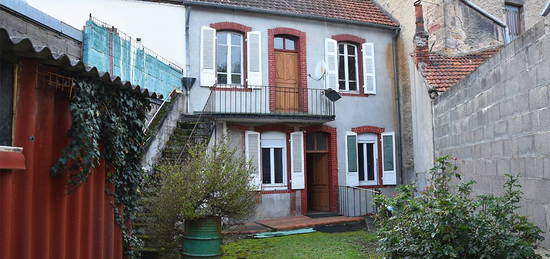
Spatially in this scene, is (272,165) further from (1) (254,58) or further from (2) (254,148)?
(1) (254,58)

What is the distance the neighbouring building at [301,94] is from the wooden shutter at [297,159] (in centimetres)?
3

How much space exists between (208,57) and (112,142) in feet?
29.1

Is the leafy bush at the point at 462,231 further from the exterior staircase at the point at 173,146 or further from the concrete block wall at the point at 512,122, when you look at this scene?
the exterior staircase at the point at 173,146

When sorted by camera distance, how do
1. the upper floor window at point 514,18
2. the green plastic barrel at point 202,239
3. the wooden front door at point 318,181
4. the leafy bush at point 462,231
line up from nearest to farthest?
1. the leafy bush at point 462,231
2. the green plastic barrel at point 202,239
3. the wooden front door at point 318,181
4. the upper floor window at point 514,18

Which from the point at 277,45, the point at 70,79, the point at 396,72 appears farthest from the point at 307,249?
the point at 396,72

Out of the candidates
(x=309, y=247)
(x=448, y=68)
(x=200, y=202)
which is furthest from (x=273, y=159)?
(x=200, y=202)

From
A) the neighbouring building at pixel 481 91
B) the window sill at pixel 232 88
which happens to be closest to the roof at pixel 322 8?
the neighbouring building at pixel 481 91

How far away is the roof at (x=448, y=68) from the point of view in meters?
11.9

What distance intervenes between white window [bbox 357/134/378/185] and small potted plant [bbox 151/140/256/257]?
8.90m

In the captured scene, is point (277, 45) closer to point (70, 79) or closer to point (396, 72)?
point (396, 72)

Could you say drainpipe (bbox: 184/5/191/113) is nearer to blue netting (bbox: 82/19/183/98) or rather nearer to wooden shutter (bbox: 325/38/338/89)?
blue netting (bbox: 82/19/183/98)

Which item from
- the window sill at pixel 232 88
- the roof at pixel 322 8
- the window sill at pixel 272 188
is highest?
the roof at pixel 322 8

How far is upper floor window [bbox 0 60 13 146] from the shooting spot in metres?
3.44

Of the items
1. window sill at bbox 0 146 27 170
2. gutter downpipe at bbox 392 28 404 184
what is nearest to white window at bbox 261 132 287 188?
gutter downpipe at bbox 392 28 404 184
